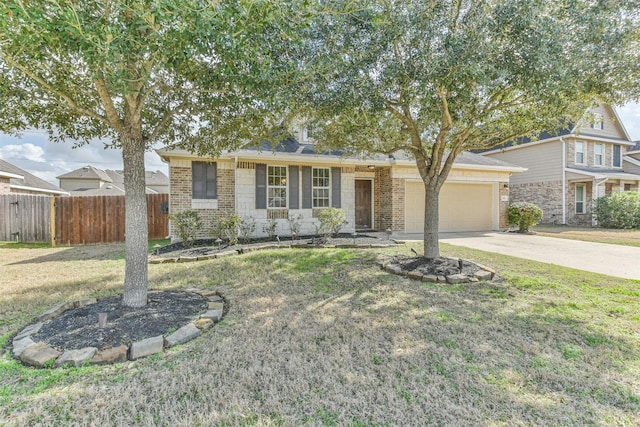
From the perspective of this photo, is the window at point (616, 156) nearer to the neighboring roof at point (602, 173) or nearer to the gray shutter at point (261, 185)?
the neighboring roof at point (602, 173)

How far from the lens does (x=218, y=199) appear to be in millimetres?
10242

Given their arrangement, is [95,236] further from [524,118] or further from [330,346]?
[524,118]

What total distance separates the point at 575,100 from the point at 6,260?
42.6 feet

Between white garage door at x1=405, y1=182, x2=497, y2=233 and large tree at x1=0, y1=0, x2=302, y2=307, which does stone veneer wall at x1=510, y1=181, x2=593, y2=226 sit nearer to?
white garage door at x1=405, y1=182, x2=497, y2=233

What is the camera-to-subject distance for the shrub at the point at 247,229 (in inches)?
384

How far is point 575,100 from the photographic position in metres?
5.37

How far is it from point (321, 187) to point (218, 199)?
11.9ft

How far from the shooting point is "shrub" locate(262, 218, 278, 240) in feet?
33.0

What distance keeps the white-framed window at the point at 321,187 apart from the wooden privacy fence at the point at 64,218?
5306mm

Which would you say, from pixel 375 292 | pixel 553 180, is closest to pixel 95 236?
pixel 375 292

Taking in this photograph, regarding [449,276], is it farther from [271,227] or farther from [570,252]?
[271,227]

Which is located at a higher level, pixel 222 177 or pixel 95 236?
pixel 222 177

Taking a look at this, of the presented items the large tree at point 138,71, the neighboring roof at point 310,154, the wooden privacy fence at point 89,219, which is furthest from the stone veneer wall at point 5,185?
the large tree at point 138,71

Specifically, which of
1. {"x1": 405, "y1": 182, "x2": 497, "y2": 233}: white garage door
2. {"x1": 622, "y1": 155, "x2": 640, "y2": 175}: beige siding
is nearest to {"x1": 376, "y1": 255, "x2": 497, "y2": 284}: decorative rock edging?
{"x1": 405, "y1": 182, "x2": 497, "y2": 233}: white garage door
